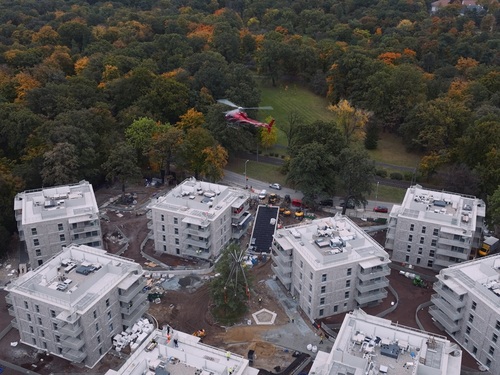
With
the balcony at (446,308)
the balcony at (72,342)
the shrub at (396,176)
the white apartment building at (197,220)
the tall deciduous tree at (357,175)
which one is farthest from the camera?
the shrub at (396,176)

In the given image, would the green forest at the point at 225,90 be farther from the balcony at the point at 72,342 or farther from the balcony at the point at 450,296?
the balcony at the point at 72,342

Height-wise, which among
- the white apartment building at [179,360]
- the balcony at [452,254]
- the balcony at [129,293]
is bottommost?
the balcony at [452,254]

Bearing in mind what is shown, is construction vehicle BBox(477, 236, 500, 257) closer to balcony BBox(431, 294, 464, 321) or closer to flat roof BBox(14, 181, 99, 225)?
balcony BBox(431, 294, 464, 321)

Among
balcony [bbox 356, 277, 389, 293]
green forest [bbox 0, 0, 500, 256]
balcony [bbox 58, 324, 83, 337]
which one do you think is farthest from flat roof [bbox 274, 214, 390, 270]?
balcony [bbox 58, 324, 83, 337]

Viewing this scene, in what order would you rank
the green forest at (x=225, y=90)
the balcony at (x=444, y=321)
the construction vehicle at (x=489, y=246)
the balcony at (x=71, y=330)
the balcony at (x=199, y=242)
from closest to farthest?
the balcony at (x=71, y=330), the balcony at (x=444, y=321), the balcony at (x=199, y=242), the construction vehicle at (x=489, y=246), the green forest at (x=225, y=90)

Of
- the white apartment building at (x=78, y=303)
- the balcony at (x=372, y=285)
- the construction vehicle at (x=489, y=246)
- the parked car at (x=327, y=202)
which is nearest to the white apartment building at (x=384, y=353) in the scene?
the balcony at (x=372, y=285)

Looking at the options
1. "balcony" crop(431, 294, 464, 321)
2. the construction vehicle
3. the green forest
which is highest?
the green forest
